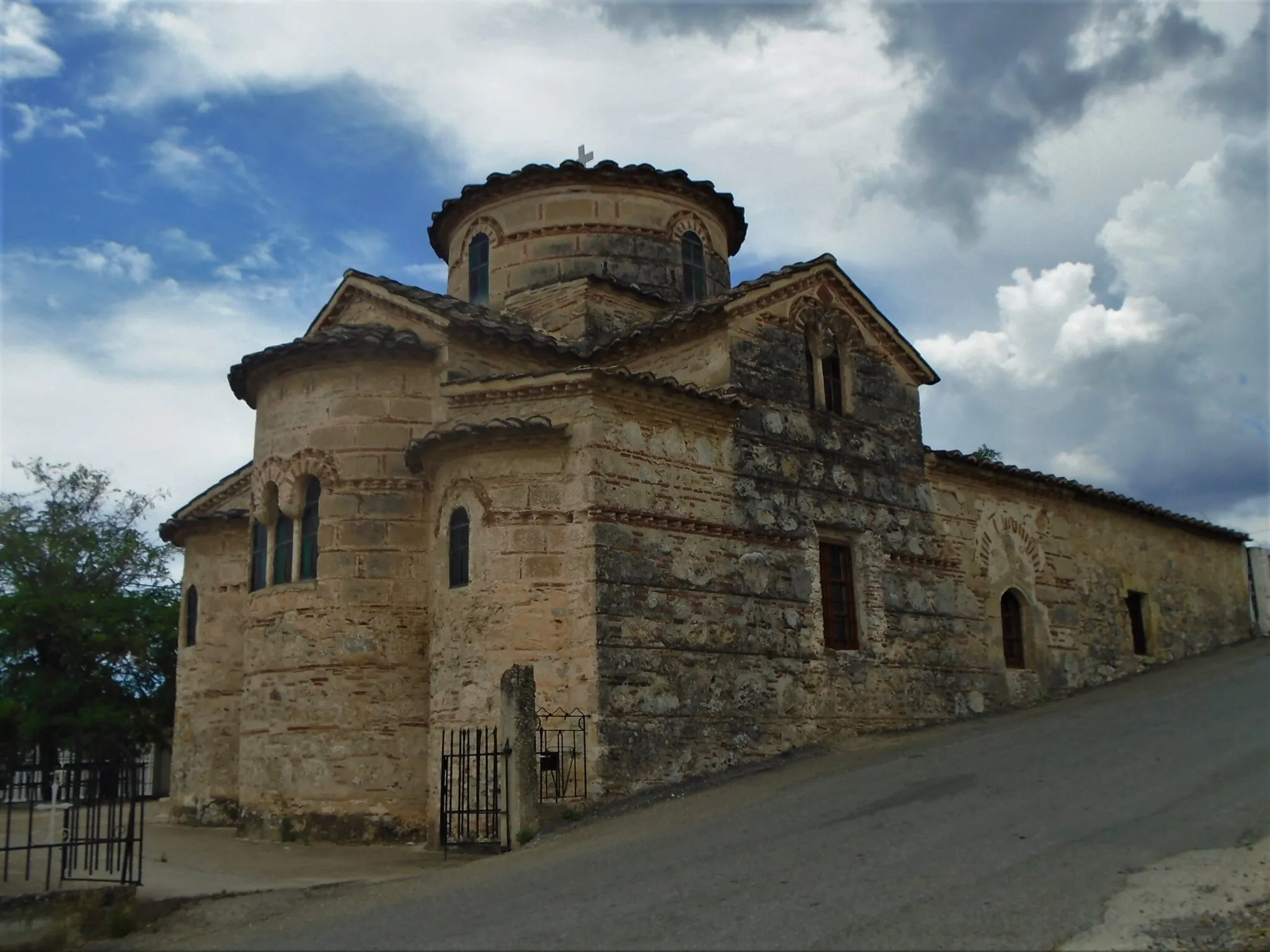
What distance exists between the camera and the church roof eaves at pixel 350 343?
1405 centimetres

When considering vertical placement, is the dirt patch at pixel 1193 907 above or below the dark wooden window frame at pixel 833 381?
below

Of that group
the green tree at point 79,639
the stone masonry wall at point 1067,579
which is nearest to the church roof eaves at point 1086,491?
the stone masonry wall at point 1067,579

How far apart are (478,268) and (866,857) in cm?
1268

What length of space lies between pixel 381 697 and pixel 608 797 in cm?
322

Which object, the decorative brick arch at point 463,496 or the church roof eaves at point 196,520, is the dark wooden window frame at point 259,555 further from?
the decorative brick arch at point 463,496

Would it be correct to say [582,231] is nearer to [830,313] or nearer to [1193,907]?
[830,313]

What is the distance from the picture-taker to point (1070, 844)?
910cm

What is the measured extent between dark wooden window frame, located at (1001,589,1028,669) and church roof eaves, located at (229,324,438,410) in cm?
1002

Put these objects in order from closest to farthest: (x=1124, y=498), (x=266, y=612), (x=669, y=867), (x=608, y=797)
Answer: (x=669, y=867) < (x=608, y=797) < (x=266, y=612) < (x=1124, y=498)

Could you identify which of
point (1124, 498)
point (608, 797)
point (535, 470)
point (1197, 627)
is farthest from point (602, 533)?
point (1197, 627)

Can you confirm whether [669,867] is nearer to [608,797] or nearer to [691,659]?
[608,797]

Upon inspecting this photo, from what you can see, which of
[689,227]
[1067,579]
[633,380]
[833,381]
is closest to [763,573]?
[633,380]

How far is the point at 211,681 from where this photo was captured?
17.2 meters

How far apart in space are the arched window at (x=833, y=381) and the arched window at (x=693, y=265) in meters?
3.39
